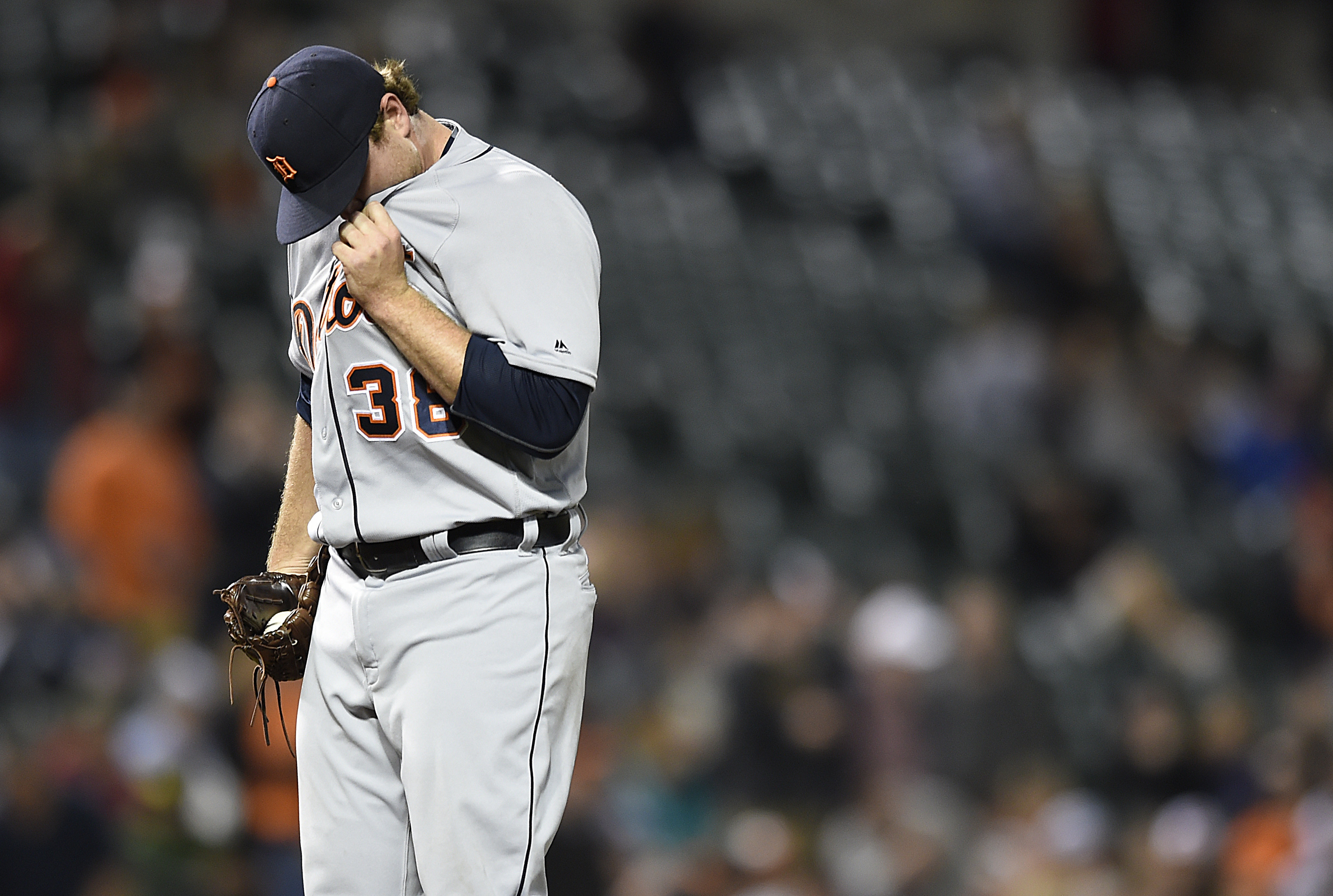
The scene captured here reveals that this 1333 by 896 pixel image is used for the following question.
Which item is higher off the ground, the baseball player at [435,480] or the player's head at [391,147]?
the player's head at [391,147]

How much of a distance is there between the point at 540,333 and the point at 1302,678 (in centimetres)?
563

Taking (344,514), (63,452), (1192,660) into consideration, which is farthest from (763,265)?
(344,514)

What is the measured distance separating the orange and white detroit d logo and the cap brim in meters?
0.03

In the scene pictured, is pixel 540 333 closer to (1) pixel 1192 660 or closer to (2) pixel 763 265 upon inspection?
(1) pixel 1192 660

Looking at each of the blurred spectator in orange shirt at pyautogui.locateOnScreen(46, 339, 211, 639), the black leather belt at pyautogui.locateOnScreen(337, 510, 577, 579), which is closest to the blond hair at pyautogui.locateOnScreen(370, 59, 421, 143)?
the black leather belt at pyautogui.locateOnScreen(337, 510, 577, 579)

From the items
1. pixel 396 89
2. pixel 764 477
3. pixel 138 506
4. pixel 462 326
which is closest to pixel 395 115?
pixel 396 89

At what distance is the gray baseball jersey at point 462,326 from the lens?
2.16 metres

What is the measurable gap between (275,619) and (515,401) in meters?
0.55

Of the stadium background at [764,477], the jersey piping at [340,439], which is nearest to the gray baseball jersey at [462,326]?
the jersey piping at [340,439]

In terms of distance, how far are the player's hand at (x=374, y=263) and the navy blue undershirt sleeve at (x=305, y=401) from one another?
286mm

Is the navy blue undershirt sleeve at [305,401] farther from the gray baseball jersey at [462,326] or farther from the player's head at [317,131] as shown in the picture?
the player's head at [317,131]

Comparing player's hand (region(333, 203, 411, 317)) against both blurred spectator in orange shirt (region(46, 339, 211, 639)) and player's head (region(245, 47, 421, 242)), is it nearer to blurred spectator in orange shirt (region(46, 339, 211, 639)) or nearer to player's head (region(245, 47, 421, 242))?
player's head (region(245, 47, 421, 242))

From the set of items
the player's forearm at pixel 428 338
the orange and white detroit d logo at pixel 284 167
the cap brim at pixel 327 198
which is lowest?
the player's forearm at pixel 428 338

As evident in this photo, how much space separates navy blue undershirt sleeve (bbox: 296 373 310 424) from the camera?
2.40 metres
